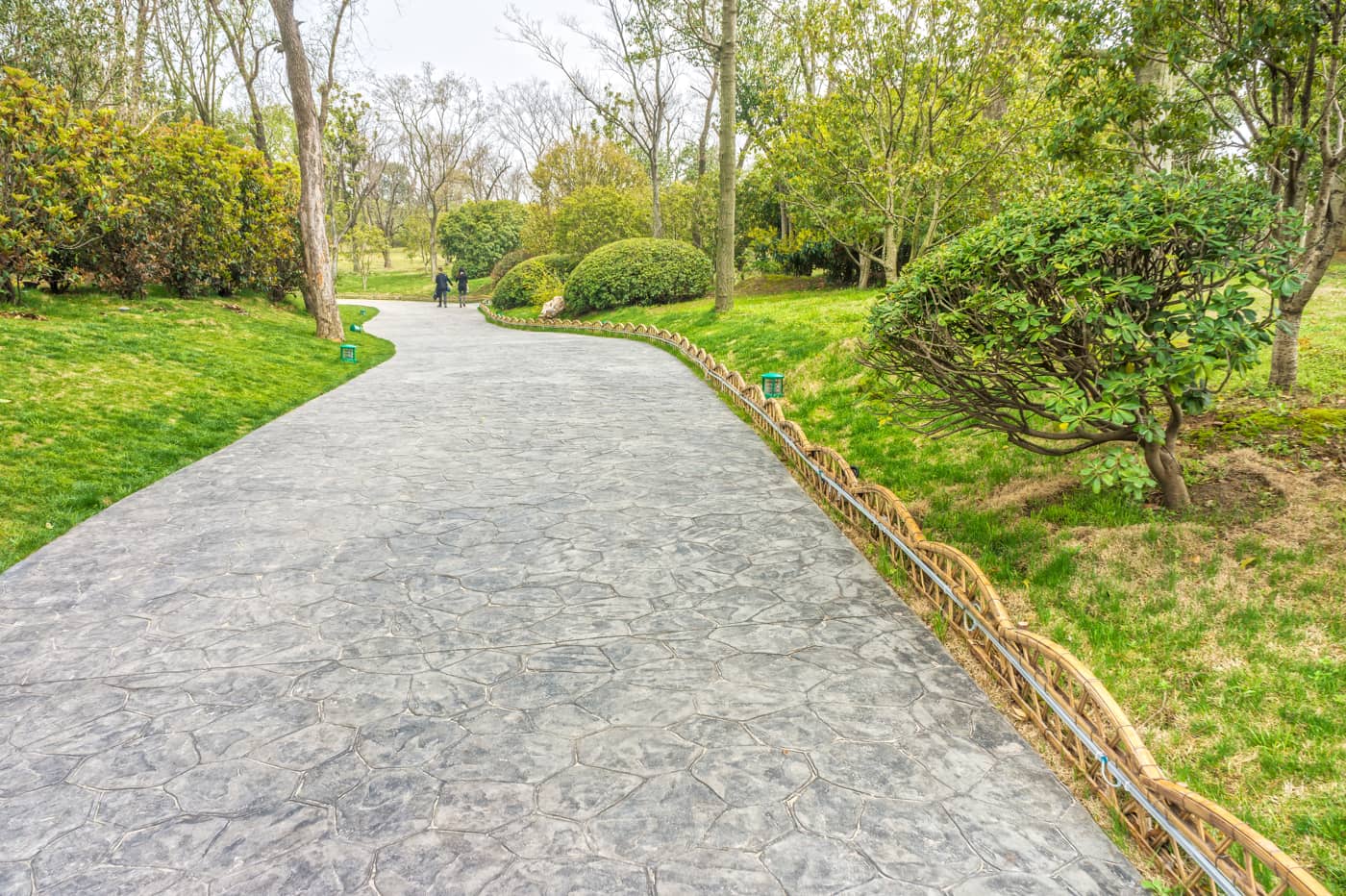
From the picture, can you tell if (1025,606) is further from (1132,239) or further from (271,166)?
(271,166)

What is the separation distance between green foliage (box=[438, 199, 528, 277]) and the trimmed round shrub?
18154mm

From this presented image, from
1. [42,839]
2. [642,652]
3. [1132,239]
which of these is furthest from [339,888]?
[1132,239]

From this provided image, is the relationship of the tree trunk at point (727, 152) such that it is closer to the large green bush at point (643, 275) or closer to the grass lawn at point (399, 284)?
the large green bush at point (643, 275)

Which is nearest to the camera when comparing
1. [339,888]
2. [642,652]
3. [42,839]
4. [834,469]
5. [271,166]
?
[339,888]

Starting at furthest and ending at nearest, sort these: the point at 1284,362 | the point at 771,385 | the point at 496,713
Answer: the point at 771,385 < the point at 1284,362 < the point at 496,713

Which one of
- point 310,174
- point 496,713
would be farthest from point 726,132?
point 496,713

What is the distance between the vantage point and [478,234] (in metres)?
47.2

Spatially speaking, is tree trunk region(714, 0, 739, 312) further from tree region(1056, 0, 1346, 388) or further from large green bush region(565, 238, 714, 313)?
tree region(1056, 0, 1346, 388)

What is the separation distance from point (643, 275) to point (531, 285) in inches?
295

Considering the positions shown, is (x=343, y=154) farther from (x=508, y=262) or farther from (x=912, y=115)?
(x=912, y=115)

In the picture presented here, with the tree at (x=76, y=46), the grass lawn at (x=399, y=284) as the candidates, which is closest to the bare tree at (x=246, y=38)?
the tree at (x=76, y=46)

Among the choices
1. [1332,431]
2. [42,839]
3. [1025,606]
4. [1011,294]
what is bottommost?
[42,839]

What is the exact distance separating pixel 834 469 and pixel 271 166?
21.9m

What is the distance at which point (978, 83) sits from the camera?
15195mm
